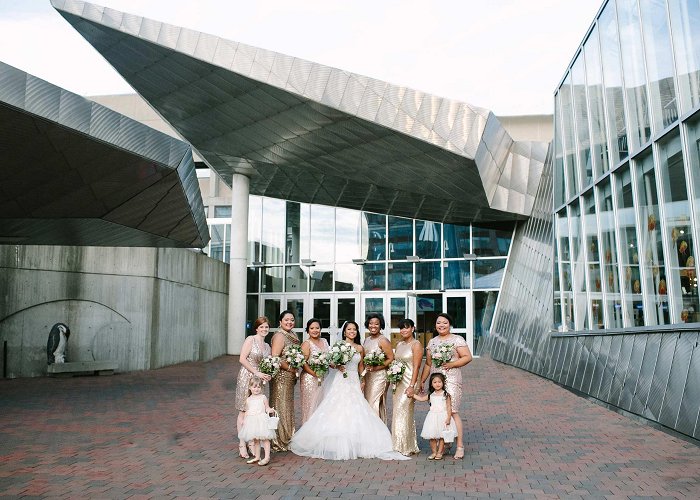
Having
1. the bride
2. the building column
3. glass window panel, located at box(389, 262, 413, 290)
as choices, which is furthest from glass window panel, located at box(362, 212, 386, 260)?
the bride

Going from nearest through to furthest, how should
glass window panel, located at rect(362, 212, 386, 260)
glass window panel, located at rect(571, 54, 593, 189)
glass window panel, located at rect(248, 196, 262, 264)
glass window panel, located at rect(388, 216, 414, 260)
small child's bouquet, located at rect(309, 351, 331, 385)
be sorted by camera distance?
small child's bouquet, located at rect(309, 351, 331, 385) < glass window panel, located at rect(571, 54, 593, 189) < glass window panel, located at rect(388, 216, 414, 260) < glass window panel, located at rect(362, 212, 386, 260) < glass window panel, located at rect(248, 196, 262, 264)

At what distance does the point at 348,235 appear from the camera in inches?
1160

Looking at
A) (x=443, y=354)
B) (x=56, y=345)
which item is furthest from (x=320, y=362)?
(x=56, y=345)

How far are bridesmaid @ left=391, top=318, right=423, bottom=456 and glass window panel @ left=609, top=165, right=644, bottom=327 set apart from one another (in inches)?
198

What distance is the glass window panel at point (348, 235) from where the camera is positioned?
29.3 meters

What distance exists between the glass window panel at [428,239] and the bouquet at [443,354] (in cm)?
1968

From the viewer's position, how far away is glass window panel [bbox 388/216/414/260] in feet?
93.1

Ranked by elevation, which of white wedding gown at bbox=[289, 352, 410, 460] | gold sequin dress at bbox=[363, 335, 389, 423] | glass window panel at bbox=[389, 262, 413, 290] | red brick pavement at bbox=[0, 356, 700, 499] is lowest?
red brick pavement at bbox=[0, 356, 700, 499]

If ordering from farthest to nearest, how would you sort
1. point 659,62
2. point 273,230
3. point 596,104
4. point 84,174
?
point 273,230, point 596,104, point 84,174, point 659,62

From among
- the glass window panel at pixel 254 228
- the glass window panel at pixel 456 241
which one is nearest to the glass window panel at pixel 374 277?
the glass window panel at pixel 456 241

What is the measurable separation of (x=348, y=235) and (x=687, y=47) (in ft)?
68.1

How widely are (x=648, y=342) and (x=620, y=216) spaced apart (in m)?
2.84

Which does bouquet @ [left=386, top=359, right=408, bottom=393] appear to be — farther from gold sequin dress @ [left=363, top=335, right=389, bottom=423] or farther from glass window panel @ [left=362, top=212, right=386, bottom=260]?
glass window panel @ [left=362, top=212, right=386, bottom=260]

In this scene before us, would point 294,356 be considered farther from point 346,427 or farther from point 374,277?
point 374,277
